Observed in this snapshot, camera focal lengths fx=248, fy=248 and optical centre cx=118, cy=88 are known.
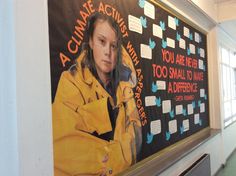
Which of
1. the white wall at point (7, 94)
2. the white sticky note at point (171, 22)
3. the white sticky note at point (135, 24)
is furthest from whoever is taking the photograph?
the white sticky note at point (171, 22)

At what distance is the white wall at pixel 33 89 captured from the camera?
1.03 metres

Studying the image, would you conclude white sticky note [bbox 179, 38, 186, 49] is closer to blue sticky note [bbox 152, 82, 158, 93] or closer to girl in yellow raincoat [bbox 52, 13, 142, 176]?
blue sticky note [bbox 152, 82, 158, 93]

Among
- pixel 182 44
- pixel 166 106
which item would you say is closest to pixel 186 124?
pixel 166 106

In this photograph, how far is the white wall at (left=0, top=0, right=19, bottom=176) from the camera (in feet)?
3.34

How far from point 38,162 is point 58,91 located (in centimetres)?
43

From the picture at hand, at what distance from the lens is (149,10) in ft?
8.00

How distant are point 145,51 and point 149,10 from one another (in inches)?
17.1

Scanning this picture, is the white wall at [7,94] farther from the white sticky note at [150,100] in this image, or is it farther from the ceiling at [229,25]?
the ceiling at [229,25]

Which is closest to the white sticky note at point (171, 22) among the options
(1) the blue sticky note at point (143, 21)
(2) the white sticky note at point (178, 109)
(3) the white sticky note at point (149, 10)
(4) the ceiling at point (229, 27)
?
(3) the white sticky note at point (149, 10)

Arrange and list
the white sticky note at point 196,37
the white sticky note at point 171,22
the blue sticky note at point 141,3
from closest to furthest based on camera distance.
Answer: the blue sticky note at point 141,3 → the white sticky note at point 171,22 → the white sticky note at point 196,37

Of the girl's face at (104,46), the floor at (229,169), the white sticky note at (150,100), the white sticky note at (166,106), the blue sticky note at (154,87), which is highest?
the girl's face at (104,46)

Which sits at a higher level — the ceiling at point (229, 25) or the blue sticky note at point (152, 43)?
the ceiling at point (229, 25)

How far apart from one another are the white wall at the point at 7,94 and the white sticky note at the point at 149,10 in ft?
5.20

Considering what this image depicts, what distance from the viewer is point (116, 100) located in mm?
1897
